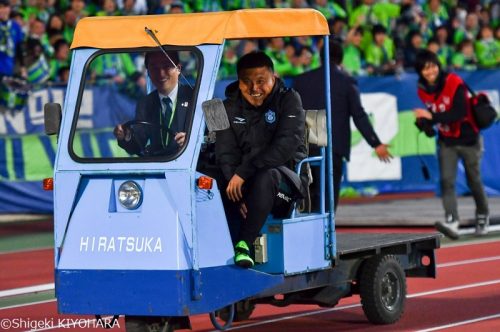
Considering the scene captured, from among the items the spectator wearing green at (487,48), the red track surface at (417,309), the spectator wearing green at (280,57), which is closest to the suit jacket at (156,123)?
the red track surface at (417,309)

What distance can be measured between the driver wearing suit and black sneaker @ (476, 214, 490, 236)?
25.8 feet

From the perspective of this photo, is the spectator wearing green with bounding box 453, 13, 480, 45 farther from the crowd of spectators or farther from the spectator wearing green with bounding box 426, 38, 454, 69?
the spectator wearing green with bounding box 426, 38, 454, 69

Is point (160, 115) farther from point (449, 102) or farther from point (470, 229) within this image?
point (470, 229)

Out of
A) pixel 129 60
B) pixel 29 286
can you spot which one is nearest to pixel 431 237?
pixel 29 286

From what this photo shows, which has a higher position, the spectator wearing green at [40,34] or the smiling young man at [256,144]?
the spectator wearing green at [40,34]

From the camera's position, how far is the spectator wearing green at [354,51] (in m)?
23.1

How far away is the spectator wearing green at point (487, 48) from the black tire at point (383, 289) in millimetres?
14627

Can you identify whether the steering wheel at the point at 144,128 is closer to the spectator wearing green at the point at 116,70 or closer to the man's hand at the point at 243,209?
the man's hand at the point at 243,209

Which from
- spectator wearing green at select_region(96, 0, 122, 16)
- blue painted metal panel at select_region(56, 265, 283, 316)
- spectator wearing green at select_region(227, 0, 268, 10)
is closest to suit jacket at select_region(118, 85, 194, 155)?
blue painted metal panel at select_region(56, 265, 283, 316)

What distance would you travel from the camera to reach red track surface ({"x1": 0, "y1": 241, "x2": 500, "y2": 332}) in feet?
35.7

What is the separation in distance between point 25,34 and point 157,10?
2.50 meters

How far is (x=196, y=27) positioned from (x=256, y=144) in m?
0.88

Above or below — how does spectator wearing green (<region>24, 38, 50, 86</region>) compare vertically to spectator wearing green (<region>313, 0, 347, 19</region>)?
below

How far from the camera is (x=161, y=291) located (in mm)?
8961
